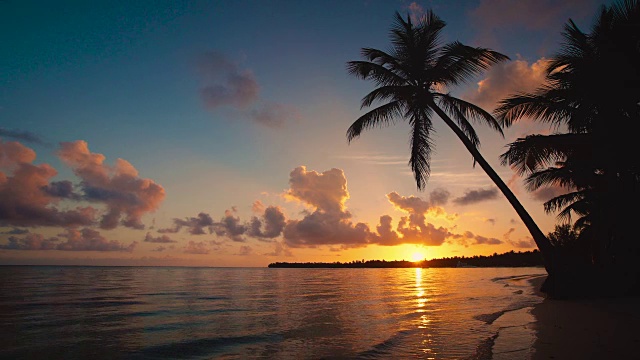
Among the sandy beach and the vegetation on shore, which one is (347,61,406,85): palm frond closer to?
the vegetation on shore

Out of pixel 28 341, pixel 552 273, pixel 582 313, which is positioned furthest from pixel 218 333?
pixel 552 273

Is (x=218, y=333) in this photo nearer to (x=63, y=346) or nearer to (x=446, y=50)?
(x=63, y=346)

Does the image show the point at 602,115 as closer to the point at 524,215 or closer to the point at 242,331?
the point at 524,215

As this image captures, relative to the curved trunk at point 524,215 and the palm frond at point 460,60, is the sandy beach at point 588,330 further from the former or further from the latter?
the palm frond at point 460,60

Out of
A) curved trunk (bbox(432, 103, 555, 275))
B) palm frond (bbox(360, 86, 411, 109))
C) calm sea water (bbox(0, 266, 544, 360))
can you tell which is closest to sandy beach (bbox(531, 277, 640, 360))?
calm sea water (bbox(0, 266, 544, 360))

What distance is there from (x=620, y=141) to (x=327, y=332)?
1085 centimetres

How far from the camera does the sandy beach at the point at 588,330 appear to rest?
22.9 feet

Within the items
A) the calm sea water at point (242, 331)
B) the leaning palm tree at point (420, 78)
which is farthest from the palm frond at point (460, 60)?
the calm sea water at point (242, 331)

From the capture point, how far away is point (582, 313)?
37.7 ft

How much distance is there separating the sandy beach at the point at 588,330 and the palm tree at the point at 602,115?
3418mm

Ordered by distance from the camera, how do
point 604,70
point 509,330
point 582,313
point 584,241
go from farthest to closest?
1. point 584,241
2. point 604,70
3. point 582,313
4. point 509,330

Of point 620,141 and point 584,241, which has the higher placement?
point 620,141

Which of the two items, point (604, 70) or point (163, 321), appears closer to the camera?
point (163, 321)

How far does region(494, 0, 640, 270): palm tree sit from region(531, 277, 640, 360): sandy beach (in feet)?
11.2
